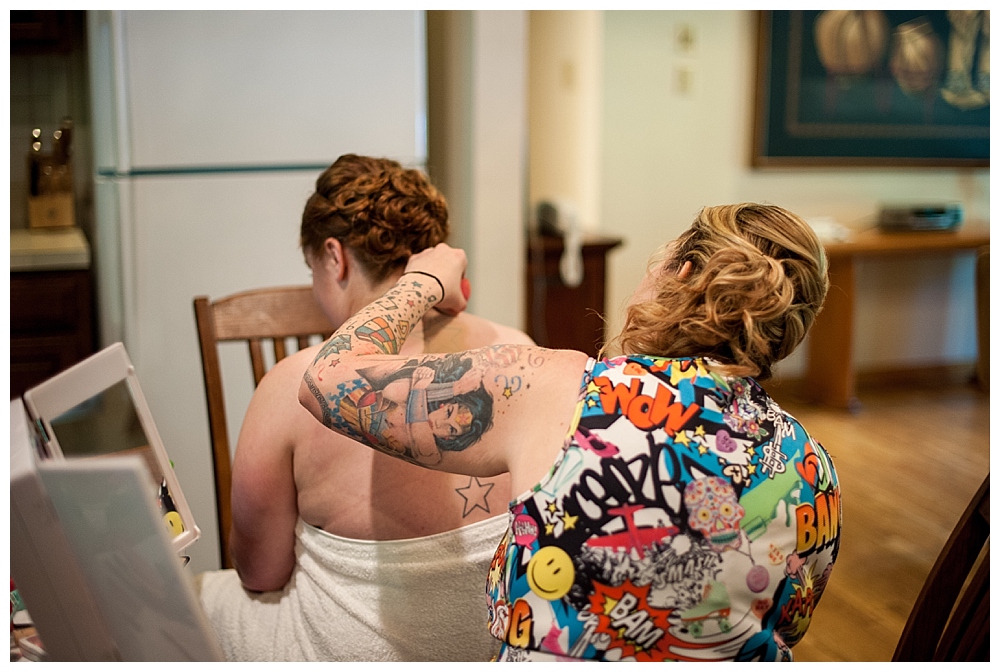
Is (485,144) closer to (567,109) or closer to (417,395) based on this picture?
(567,109)

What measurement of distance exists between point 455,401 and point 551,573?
18cm

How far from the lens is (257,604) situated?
1.32m

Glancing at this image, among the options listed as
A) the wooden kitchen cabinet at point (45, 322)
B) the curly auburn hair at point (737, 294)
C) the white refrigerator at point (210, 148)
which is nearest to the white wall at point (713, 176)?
the white refrigerator at point (210, 148)

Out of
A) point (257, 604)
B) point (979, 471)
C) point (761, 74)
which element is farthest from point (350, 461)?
point (761, 74)

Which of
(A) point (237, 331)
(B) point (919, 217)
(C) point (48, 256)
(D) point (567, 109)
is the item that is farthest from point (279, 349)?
(B) point (919, 217)

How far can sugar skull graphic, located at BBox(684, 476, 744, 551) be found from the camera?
2.71ft

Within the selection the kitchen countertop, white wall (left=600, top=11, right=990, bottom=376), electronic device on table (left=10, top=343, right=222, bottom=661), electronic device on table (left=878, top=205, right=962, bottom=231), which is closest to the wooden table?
electronic device on table (left=878, top=205, right=962, bottom=231)

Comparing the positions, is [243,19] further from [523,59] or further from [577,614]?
[577,614]

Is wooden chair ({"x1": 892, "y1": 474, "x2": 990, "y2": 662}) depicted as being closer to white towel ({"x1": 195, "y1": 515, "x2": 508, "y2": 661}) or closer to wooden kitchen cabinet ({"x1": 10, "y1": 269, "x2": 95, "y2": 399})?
white towel ({"x1": 195, "y1": 515, "x2": 508, "y2": 661})

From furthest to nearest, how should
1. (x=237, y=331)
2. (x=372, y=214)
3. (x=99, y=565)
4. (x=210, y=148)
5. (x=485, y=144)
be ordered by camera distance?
(x=485, y=144)
(x=210, y=148)
(x=237, y=331)
(x=372, y=214)
(x=99, y=565)

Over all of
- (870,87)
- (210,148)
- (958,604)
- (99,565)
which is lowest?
(958,604)

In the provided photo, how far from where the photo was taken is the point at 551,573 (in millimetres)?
847

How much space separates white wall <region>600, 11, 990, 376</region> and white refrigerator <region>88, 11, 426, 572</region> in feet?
6.38
